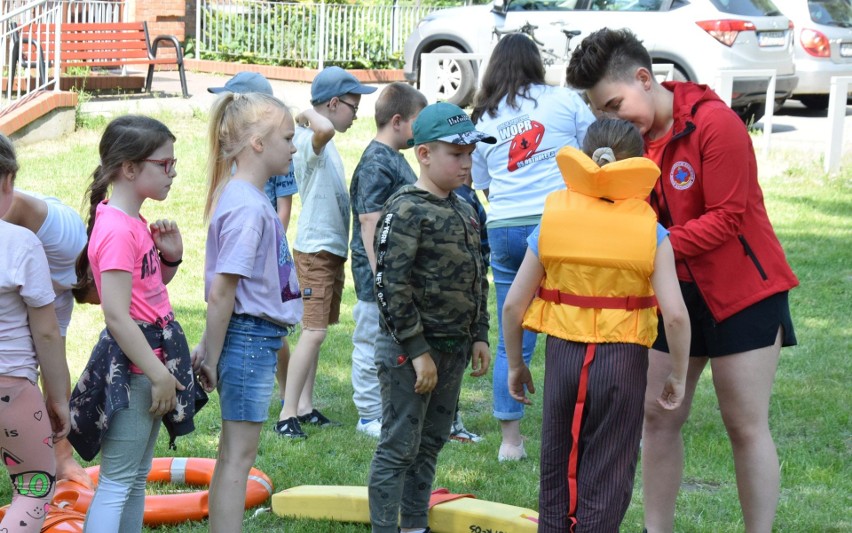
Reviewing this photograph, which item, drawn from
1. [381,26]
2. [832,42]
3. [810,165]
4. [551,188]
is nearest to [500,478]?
[551,188]

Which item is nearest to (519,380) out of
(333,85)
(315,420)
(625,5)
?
(315,420)

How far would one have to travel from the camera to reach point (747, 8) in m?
13.8

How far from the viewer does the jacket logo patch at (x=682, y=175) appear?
3.62m

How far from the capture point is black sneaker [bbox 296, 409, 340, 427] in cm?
561

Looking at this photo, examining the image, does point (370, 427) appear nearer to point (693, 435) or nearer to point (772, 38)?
point (693, 435)

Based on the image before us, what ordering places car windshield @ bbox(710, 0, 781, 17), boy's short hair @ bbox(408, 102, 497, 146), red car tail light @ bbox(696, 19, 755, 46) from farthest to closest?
1. car windshield @ bbox(710, 0, 781, 17)
2. red car tail light @ bbox(696, 19, 755, 46)
3. boy's short hair @ bbox(408, 102, 497, 146)

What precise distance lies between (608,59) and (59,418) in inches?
88.6

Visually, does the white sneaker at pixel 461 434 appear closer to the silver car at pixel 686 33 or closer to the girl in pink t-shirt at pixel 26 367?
the girl in pink t-shirt at pixel 26 367

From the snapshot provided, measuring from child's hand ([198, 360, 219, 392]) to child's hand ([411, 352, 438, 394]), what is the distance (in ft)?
2.33

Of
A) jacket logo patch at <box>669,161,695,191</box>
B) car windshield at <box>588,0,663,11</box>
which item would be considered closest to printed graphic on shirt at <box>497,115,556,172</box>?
jacket logo patch at <box>669,161,695,191</box>

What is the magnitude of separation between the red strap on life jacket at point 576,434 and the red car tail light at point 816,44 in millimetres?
13331

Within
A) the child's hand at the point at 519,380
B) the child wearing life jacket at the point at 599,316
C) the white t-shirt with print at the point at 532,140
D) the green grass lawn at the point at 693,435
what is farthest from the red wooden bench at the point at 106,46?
the child wearing life jacket at the point at 599,316

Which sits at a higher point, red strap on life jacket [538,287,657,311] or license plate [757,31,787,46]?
license plate [757,31,787,46]

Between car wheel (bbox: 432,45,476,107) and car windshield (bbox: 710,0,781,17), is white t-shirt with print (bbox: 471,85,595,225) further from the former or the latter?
car windshield (bbox: 710,0,781,17)
